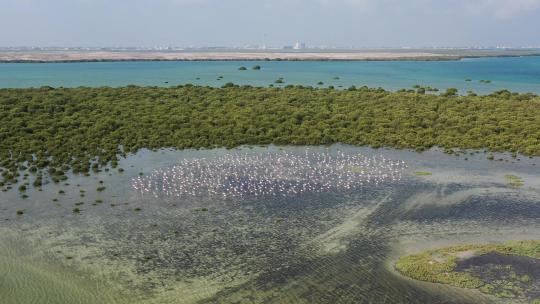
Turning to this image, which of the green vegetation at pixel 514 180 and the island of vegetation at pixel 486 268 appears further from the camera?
the green vegetation at pixel 514 180

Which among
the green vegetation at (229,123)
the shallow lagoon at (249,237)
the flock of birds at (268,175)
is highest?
the green vegetation at (229,123)

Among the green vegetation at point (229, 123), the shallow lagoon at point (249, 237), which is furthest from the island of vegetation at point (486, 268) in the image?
the green vegetation at point (229, 123)

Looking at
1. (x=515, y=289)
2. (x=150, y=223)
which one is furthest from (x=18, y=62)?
(x=515, y=289)

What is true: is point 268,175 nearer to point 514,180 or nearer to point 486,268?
point 486,268

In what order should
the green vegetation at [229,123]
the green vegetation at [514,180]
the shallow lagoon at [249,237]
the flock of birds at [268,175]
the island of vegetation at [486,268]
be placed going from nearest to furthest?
the island of vegetation at [486,268]
the shallow lagoon at [249,237]
the flock of birds at [268,175]
the green vegetation at [514,180]
the green vegetation at [229,123]

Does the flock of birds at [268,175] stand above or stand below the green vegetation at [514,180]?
below

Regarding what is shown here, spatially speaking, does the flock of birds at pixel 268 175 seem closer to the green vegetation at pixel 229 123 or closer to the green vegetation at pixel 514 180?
the green vegetation at pixel 229 123

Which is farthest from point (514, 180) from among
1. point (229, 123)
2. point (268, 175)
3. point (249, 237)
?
point (229, 123)
